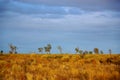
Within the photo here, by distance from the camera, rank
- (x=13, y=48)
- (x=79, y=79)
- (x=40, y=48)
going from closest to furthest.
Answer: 1. (x=79, y=79)
2. (x=13, y=48)
3. (x=40, y=48)

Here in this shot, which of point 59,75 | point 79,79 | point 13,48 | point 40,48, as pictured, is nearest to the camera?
point 79,79

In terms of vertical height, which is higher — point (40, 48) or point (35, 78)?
point (40, 48)

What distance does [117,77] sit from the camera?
15227 mm

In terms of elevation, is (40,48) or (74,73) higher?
(40,48)

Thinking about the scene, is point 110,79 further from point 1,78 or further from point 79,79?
point 1,78

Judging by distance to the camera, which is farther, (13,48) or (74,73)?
(13,48)

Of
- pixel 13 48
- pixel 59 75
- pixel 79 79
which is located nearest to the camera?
pixel 79 79

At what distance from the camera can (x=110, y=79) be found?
48.7ft

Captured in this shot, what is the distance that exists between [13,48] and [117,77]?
159ft

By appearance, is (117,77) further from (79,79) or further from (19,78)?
(19,78)

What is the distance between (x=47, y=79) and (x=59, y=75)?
4.05 ft

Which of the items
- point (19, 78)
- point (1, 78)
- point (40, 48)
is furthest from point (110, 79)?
point (40, 48)

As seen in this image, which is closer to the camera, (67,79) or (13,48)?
(67,79)

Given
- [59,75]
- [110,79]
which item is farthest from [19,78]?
[110,79]
